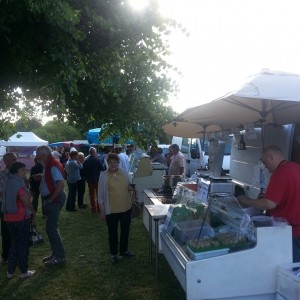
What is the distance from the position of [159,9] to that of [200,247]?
2.57m

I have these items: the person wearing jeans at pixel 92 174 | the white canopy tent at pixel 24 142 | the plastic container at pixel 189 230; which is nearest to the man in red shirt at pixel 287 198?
the plastic container at pixel 189 230

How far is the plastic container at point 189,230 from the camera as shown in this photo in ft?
11.8

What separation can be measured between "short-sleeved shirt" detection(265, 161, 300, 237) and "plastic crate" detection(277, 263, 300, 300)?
1.44 feet

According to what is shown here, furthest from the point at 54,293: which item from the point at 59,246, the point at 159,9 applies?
the point at 159,9

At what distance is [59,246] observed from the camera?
571cm

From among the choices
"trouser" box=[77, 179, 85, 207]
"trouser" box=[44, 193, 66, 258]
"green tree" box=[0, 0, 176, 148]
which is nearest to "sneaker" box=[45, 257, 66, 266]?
"trouser" box=[44, 193, 66, 258]

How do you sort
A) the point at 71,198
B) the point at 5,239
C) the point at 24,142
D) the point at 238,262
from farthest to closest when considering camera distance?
the point at 24,142 < the point at 71,198 < the point at 5,239 < the point at 238,262

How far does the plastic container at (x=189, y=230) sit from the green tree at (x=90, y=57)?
1.73 m

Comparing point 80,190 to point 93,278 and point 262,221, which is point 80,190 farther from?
point 262,221

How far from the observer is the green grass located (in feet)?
15.3

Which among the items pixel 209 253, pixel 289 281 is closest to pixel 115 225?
pixel 209 253

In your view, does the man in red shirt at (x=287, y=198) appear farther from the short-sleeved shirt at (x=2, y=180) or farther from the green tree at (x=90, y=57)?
the short-sleeved shirt at (x=2, y=180)

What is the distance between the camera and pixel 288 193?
10.9ft

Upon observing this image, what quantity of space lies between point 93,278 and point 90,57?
116 inches
